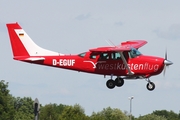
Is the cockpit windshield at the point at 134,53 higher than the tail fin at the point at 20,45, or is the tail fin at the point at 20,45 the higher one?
the tail fin at the point at 20,45

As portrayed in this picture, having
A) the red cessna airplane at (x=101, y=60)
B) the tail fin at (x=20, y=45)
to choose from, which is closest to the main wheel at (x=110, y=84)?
the red cessna airplane at (x=101, y=60)

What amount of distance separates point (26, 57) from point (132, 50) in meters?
8.28

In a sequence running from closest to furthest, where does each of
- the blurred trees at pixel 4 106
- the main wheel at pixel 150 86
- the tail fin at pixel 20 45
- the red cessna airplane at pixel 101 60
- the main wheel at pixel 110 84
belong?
the red cessna airplane at pixel 101 60, the main wheel at pixel 150 86, the main wheel at pixel 110 84, the tail fin at pixel 20 45, the blurred trees at pixel 4 106

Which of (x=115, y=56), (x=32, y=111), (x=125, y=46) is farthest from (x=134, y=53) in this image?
(x=32, y=111)

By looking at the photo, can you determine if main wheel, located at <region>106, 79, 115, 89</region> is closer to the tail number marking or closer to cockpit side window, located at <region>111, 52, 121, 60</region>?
cockpit side window, located at <region>111, 52, 121, 60</region>

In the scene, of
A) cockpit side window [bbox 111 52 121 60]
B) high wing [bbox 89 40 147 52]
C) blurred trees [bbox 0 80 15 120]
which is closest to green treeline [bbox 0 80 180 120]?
blurred trees [bbox 0 80 15 120]

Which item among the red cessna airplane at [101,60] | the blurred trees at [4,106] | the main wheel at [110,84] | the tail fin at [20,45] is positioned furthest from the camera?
the blurred trees at [4,106]

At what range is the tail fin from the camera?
64.9 m

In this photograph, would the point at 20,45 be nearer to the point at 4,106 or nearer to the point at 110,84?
the point at 110,84

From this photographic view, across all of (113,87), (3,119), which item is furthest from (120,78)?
(3,119)

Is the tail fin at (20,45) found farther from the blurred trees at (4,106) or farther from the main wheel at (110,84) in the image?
the blurred trees at (4,106)

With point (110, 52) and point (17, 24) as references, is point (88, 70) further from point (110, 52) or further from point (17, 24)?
point (17, 24)

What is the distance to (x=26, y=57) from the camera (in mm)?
64500

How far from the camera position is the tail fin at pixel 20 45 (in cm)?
6488
